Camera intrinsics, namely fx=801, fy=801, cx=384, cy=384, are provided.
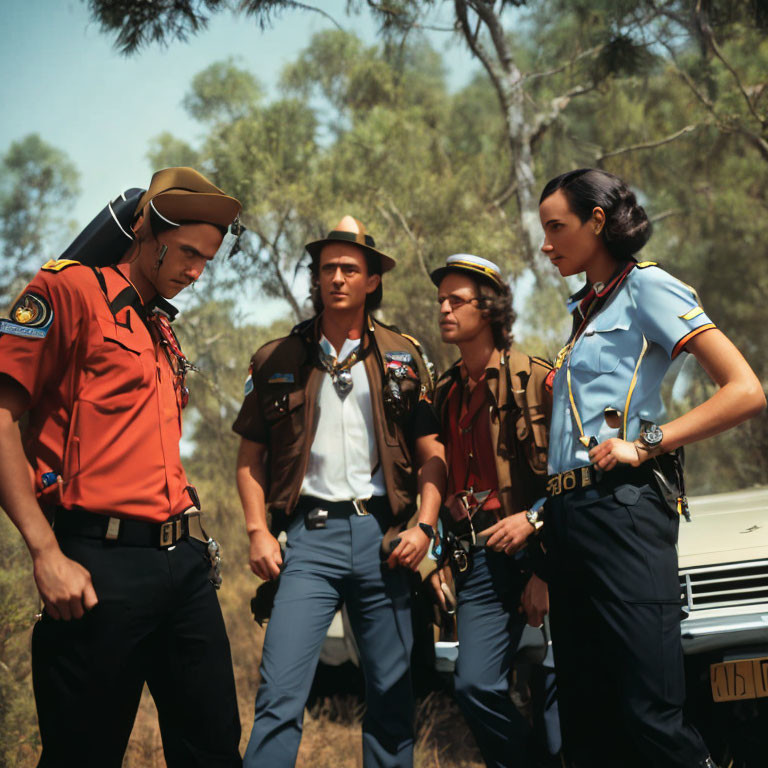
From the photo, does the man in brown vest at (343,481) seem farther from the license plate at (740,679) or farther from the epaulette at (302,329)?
the license plate at (740,679)

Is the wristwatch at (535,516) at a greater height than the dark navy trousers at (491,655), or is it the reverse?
the wristwatch at (535,516)

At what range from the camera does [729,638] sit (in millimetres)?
3109

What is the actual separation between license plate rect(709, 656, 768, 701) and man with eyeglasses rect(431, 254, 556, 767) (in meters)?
0.70

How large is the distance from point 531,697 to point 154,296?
248cm

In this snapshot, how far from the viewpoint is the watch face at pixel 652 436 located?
8.16 feet

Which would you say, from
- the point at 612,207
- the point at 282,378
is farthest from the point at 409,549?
the point at 612,207

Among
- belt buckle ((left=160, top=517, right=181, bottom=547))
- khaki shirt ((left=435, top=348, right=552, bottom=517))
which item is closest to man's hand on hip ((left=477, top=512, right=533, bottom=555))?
khaki shirt ((left=435, top=348, right=552, bottom=517))

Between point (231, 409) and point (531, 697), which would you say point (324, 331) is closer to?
point (531, 697)

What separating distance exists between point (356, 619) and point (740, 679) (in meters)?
1.50

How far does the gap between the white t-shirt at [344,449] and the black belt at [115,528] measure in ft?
2.99

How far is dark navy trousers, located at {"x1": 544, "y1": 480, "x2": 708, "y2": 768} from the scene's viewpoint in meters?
2.44

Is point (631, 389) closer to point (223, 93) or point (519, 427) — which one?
point (519, 427)

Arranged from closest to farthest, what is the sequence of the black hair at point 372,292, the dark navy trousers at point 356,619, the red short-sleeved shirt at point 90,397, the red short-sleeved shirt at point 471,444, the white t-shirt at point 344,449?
1. the red short-sleeved shirt at point 90,397
2. the dark navy trousers at point 356,619
3. the white t-shirt at point 344,449
4. the red short-sleeved shirt at point 471,444
5. the black hair at point 372,292

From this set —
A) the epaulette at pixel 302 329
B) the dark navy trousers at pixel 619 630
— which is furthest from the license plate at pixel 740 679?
the epaulette at pixel 302 329
